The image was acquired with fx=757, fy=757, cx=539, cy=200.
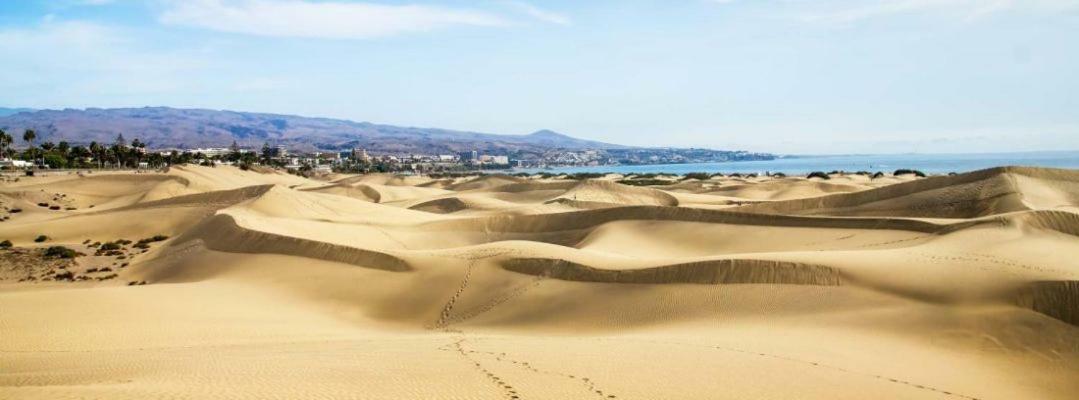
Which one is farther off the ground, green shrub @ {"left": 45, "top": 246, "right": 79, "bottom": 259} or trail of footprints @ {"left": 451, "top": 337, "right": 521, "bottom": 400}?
trail of footprints @ {"left": 451, "top": 337, "right": 521, "bottom": 400}

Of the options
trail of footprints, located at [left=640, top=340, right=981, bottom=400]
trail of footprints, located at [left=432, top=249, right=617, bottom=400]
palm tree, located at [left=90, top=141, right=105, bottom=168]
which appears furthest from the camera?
palm tree, located at [left=90, top=141, right=105, bottom=168]

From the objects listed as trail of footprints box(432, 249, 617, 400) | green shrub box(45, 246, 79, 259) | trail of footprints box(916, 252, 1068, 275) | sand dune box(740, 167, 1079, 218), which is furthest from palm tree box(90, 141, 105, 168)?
trail of footprints box(916, 252, 1068, 275)

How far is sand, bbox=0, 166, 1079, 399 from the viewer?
11305 millimetres

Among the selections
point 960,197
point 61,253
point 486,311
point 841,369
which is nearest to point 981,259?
point 841,369

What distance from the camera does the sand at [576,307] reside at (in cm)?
1130

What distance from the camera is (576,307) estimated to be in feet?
63.5

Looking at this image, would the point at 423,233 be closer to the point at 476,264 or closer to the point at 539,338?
the point at 476,264

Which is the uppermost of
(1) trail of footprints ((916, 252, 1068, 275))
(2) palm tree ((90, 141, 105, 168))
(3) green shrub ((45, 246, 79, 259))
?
(1) trail of footprints ((916, 252, 1068, 275))

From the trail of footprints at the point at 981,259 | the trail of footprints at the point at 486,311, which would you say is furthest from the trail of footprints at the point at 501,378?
the trail of footprints at the point at 981,259

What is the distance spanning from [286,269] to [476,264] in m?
6.70

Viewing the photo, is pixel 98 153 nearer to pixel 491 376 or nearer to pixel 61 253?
pixel 61 253

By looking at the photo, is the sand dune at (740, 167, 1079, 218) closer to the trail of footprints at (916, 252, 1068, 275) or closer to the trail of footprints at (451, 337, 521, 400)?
the trail of footprints at (916, 252, 1068, 275)

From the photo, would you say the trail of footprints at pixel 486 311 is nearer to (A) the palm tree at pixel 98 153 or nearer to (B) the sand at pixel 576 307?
(B) the sand at pixel 576 307

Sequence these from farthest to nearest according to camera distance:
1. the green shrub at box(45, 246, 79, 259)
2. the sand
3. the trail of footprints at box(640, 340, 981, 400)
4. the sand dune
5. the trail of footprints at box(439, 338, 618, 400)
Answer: the sand dune
the green shrub at box(45, 246, 79, 259)
the trail of footprints at box(640, 340, 981, 400)
the sand
the trail of footprints at box(439, 338, 618, 400)
